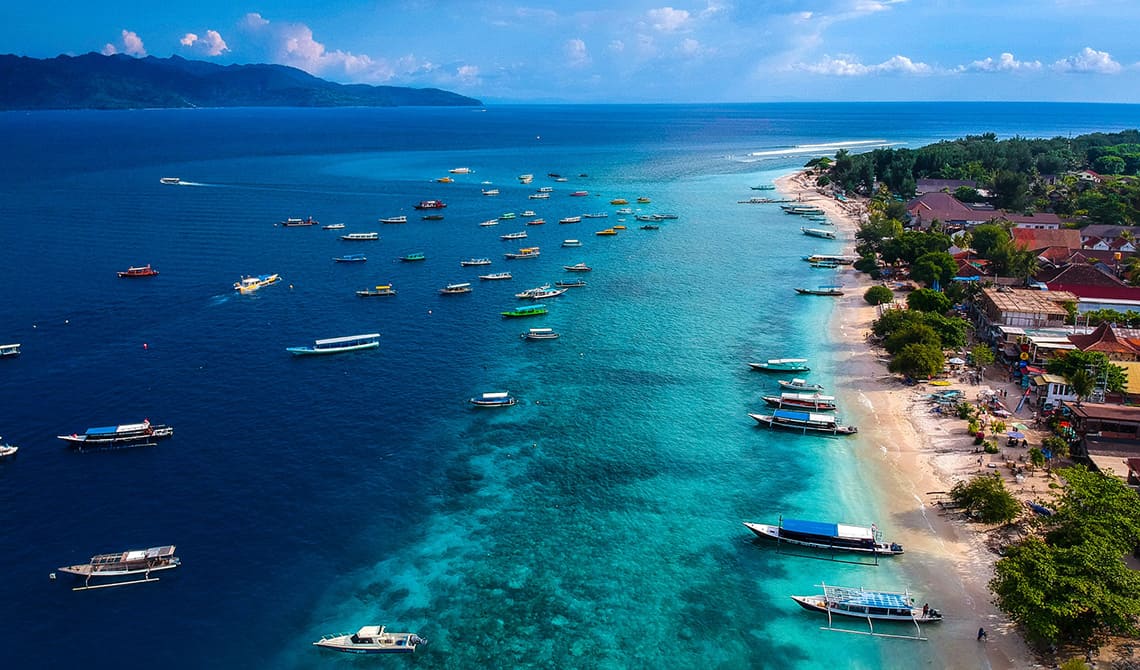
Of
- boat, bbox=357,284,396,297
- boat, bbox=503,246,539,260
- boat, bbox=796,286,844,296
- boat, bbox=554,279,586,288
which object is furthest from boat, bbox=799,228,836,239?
boat, bbox=357,284,396,297

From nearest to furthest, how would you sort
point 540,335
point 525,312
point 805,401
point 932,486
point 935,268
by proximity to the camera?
point 932,486 < point 805,401 < point 540,335 < point 525,312 < point 935,268

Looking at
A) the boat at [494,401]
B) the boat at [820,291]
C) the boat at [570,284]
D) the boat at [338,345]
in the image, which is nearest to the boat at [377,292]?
the boat at [338,345]

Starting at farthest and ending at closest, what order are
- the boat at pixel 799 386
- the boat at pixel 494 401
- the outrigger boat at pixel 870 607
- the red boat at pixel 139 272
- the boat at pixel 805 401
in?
1. the red boat at pixel 139 272
2. the boat at pixel 799 386
3. the boat at pixel 494 401
4. the boat at pixel 805 401
5. the outrigger boat at pixel 870 607

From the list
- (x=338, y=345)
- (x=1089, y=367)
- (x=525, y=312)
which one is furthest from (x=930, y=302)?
(x=338, y=345)

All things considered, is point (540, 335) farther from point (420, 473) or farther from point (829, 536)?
point (829, 536)

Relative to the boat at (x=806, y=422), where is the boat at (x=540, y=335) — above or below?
above

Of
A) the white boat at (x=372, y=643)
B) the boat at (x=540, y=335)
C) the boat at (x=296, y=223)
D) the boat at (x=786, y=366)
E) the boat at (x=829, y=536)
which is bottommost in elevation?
the white boat at (x=372, y=643)

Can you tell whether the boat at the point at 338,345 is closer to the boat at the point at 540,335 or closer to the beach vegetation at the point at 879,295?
the boat at the point at 540,335
